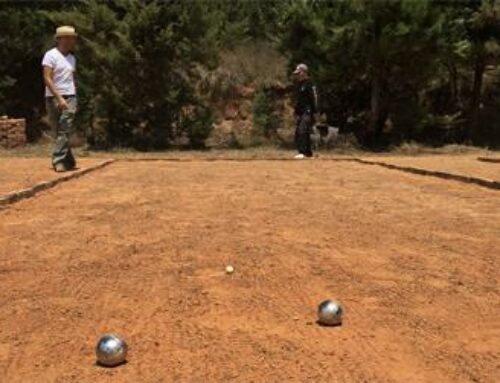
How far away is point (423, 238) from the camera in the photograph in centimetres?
558

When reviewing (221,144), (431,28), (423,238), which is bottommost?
(221,144)

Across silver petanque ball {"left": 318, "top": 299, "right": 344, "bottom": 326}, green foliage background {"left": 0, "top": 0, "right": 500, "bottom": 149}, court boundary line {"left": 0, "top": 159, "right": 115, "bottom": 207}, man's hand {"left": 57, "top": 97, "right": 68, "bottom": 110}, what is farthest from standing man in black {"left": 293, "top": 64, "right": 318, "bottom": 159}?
silver petanque ball {"left": 318, "top": 299, "right": 344, "bottom": 326}

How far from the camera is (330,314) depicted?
341cm

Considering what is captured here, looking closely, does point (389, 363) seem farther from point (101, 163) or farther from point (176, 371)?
point (101, 163)

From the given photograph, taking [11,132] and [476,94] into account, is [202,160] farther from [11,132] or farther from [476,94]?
[476,94]

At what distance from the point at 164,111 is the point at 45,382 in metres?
16.9

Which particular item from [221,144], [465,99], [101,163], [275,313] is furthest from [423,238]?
[465,99]

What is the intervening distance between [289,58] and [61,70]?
10.5m

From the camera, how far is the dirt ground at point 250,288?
299 centimetres

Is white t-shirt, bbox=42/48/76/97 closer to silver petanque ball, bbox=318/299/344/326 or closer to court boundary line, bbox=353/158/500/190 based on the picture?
court boundary line, bbox=353/158/500/190

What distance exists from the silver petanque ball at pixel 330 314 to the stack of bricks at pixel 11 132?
16927 mm

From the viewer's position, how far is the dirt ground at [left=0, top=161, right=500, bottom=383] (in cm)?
299

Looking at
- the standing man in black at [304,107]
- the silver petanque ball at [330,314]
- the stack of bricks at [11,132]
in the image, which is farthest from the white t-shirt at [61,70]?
the stack of bricks at [11,132]

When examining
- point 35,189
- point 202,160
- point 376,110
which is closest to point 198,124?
point 202,160
